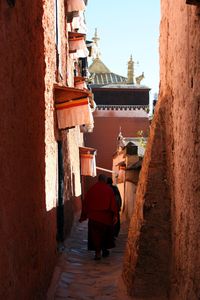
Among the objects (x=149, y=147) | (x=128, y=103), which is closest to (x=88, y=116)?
(x=149, y=147)

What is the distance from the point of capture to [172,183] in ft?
16.0

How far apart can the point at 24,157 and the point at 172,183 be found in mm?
1735

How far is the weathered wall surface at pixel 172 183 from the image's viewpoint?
3.61 meters

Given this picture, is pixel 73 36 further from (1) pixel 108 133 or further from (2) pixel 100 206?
(1) pixel 108 133

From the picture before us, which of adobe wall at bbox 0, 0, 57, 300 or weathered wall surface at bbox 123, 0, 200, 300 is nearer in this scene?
adobe wall at bbox 0, 0, 57, 300

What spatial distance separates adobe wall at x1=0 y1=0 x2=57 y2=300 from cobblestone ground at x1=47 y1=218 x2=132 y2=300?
260 millimetres

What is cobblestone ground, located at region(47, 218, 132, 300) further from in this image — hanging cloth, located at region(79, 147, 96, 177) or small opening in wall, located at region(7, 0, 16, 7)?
hanging cloth, located at region(79, 147, 96, 177)

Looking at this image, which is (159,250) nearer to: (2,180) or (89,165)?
(2,180)

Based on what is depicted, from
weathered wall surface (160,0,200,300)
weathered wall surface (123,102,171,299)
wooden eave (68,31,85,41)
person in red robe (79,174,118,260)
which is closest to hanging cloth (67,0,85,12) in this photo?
wooden eave (68,31,85,41)

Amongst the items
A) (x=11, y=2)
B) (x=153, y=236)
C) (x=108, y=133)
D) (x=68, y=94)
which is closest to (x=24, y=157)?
(x=11, y=2)

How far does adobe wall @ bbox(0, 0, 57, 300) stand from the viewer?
122 inches

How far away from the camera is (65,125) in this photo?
300 inches

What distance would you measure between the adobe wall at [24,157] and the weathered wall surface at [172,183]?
1.14m

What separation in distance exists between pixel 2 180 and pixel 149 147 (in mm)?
2706
